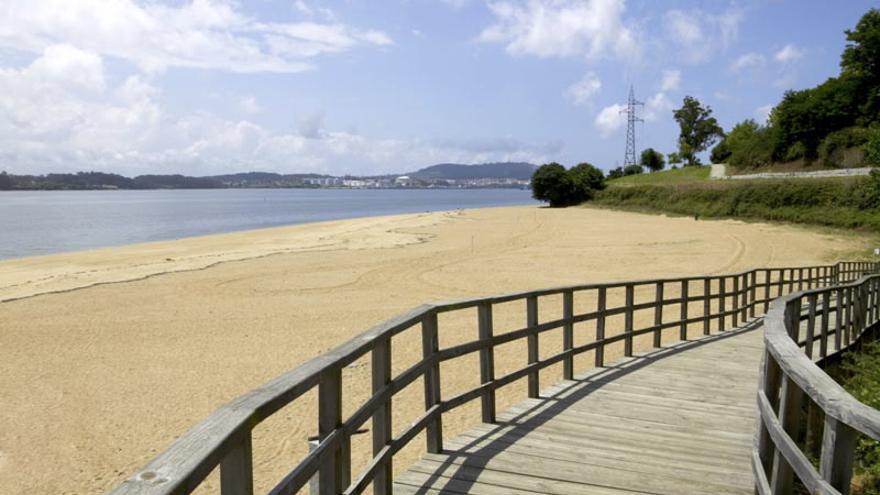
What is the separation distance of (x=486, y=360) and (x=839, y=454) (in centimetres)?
340

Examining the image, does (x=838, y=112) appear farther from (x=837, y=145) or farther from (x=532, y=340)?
(x=532, y=340)

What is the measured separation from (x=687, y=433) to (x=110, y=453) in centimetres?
691

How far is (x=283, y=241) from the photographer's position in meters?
45.0

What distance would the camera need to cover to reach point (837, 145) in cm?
6200

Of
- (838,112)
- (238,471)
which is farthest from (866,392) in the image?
(838,112)

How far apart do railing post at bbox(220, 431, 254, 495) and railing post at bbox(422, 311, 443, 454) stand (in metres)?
2.49

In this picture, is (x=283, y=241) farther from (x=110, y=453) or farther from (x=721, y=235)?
(x=110, y=453)

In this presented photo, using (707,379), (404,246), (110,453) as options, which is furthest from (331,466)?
(404,246)

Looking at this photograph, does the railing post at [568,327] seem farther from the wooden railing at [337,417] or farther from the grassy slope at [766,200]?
the grassy slope at [766,200]

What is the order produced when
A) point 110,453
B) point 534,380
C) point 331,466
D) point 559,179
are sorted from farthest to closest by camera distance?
point 559,179 → point 110,453 → point 534,380 → point 331,466

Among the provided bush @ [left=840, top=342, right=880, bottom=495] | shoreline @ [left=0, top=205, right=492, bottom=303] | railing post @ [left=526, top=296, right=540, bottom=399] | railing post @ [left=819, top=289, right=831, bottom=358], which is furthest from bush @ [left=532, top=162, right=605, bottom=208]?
railing post @ [left=526, top=296, right=540, bottom=399]

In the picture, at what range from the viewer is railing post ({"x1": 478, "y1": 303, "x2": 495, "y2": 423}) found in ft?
18.0

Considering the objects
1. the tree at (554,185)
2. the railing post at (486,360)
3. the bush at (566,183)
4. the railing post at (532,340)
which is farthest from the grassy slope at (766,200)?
the railing post at (486,360)

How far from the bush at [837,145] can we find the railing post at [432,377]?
65.2m
